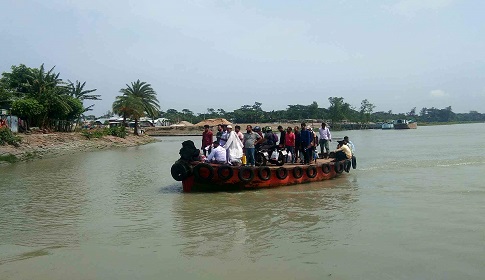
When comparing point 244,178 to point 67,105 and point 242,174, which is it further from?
point 67,105

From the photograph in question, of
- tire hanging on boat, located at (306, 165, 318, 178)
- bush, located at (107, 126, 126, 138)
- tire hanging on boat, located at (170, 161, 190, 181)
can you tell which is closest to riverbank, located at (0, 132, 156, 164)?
bush, located at (107, 126, 126, 138)

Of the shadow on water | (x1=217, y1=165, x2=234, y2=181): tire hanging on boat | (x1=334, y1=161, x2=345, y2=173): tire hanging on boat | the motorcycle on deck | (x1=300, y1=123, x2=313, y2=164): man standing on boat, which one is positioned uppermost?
(x1=300, y1=123, x2=313, y2=164): man standing on boat

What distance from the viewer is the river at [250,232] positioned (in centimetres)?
635

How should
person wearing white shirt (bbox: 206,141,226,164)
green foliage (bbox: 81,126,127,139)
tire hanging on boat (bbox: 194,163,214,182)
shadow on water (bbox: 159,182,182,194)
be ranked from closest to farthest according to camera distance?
tire hanging on boat (bbox: 194,163,214,182) → person wearing white shirt (bbox: 206,141,226,164) → shadow on water (bbox: 159,182,182,194) → green foliage (bbox: 81,126,127,139)

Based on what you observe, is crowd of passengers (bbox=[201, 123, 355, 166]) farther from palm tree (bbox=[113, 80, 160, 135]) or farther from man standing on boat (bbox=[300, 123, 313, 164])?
palm tree (bbox=[113, 80, 160, 135])

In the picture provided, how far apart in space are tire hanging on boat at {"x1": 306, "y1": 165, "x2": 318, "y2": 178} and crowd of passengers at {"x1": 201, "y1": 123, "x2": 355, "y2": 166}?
349 mm

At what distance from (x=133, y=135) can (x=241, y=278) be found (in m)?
49.3

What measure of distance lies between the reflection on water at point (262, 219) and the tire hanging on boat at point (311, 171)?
2.57 feet

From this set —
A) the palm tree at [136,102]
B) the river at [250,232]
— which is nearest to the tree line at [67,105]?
the palm tree at [136,102]

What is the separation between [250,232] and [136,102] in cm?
4784

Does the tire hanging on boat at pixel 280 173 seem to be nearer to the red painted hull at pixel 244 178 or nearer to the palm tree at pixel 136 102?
the red painted hull at pixel 244 178

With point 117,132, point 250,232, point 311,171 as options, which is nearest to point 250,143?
point 311,171

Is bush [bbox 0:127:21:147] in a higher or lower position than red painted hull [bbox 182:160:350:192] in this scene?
higher

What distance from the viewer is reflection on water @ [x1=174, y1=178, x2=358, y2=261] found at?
7438mm
